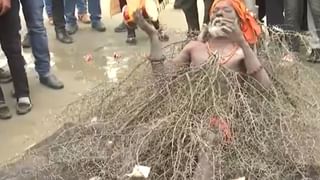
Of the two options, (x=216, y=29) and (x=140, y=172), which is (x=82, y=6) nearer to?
(x=216, y=29)

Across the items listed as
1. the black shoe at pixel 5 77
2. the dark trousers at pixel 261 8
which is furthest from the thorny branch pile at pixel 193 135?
the dark trousers at pixel 261 8

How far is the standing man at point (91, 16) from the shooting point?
625cm

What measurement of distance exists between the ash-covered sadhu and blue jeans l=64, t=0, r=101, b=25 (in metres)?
3.10

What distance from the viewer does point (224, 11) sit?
10.2 feet

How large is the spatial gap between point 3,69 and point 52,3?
1.02 meters

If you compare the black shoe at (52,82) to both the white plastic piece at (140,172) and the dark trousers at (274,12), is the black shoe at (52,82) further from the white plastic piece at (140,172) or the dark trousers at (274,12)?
the white plastic piece at (140,172)

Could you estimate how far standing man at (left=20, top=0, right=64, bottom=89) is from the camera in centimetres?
471

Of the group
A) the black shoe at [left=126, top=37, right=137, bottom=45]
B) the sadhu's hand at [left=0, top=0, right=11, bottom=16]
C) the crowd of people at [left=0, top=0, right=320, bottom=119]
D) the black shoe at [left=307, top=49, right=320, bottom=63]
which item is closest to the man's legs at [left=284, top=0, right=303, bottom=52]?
the crowd of people at [left=0, top=0, right=320, bottom=119]

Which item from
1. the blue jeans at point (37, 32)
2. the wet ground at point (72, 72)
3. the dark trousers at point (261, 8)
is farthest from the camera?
the dark trousers at point (261, 8)

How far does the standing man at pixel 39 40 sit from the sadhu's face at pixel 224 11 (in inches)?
75.4

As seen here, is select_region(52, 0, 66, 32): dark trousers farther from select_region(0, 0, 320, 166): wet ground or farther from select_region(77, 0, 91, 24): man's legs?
select_region(77, 0, 91, 24): man's legs

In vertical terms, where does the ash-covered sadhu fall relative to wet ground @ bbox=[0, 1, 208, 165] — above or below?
above

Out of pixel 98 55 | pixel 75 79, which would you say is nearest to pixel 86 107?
pixel 75 79

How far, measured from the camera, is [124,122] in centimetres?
307
